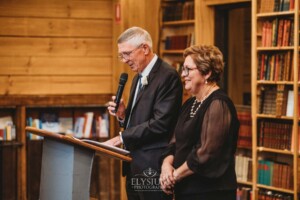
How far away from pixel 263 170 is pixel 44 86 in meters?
2.55

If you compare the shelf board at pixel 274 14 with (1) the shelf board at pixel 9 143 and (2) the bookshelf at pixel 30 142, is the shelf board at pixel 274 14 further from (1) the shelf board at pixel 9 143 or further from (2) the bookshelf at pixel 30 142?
(1) the shelf board at pixel 9 143

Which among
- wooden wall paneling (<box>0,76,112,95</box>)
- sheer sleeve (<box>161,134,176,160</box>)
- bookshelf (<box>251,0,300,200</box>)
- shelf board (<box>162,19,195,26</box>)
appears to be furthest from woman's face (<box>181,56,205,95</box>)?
wooden wall paneling (<box>0,76,112,95</box>)

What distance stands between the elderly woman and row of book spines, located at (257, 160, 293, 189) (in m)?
2.58

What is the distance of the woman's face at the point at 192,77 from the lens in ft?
11.5

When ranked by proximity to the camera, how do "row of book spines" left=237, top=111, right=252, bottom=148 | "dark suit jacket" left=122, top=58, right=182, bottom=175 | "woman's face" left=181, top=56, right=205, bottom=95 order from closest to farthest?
"woman's face" left=181, top=56, right=205, bottom=95 → "dark suit jacket" left=122, top=58, right=182, bottom=175 → "row of book spines" left=237, top=111, right=252, bottom=148

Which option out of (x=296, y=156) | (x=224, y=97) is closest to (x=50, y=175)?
(x=224, y=97)

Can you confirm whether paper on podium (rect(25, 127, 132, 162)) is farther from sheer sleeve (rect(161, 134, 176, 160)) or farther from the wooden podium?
sheer sleeve (rect(161, 134, 176, 160))

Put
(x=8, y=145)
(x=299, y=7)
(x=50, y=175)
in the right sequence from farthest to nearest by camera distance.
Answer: (x=8, y=145) < (x=299, y=7) < (x=50, y=175)

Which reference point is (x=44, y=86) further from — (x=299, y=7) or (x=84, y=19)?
(x=299, y=7)

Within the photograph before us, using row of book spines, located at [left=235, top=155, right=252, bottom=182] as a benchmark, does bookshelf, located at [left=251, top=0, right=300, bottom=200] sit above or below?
above

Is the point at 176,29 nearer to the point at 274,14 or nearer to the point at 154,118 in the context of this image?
the point at 274,14

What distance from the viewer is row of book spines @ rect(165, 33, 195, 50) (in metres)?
7.28

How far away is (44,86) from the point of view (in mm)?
7031

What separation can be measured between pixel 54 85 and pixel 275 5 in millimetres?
2592
